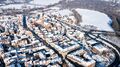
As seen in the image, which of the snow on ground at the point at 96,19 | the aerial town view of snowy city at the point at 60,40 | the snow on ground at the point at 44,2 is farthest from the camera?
the snow on ground at the point at 44,2

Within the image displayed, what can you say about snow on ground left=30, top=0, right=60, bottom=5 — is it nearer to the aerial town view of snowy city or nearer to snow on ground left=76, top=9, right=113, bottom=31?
the aerial town view of snowy city

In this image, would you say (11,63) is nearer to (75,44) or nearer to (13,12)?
(75,44)

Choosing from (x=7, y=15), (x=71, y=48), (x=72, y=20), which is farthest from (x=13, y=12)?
(x=71, y=48)

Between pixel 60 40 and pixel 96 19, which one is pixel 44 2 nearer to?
pixel 96 19

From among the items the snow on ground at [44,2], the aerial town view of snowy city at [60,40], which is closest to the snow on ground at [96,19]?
the aerial town view of snowy city at [60,40]

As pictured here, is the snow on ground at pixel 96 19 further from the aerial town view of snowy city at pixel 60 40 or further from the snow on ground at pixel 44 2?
the snow on ground at pixel 44 2

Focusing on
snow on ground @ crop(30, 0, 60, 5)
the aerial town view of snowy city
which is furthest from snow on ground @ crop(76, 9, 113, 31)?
snow on ground @ crop(30, 0, 60, 5)

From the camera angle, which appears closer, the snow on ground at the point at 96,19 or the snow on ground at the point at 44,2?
the snow on ground at the point at 96,19

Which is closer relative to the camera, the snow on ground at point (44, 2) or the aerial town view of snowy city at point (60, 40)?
the aerial town view of snowy city at point (60, 40)

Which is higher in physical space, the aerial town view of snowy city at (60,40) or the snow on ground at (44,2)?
the snow on ground at (44,2)

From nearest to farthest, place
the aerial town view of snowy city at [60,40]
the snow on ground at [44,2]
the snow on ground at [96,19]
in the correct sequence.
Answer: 1. the aerial town view of snowy city at [60,40]
2. the snow on ground at [96,19]
3. the snow on ground at [44,2]
